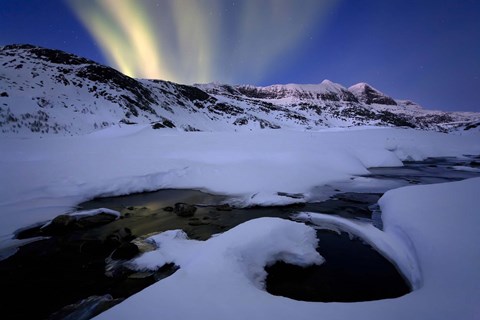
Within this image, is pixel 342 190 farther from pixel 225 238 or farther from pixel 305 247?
pixel 225 238

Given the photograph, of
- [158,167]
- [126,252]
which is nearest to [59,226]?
[126,252]

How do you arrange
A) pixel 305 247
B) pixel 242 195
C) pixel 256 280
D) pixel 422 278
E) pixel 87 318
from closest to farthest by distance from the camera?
pixel 87 318 → pixel 422 278 → pixel 256 280 → pixel 305 247 → pixel 242 195

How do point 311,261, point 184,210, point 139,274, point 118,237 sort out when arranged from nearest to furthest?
point 139,274 → point 311,261 → point 118,237 → point 184,210

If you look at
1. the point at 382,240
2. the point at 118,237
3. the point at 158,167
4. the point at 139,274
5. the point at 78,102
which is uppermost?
the point at 78,102

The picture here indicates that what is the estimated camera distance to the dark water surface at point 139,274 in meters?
2.99

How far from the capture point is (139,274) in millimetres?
3395

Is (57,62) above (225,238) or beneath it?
above

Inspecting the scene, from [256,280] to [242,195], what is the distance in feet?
14.3

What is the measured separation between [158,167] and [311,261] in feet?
23.9

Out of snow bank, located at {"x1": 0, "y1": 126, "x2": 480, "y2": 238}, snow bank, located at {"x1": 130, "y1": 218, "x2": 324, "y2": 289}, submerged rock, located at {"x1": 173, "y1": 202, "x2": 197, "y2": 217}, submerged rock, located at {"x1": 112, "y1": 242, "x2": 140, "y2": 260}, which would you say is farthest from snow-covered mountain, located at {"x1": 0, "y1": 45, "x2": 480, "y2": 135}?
snow bank, located at {"x1": 130, "y1": 218, "x2": 324, "y2": 289}

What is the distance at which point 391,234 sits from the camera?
166 inches

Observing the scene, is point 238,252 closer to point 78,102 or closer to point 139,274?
point 139,274

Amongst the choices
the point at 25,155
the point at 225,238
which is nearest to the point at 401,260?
the point at 225,238

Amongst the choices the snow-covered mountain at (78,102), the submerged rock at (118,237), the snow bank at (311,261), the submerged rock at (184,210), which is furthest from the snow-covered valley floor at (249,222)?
the snow-covered mountain at (78,102)
